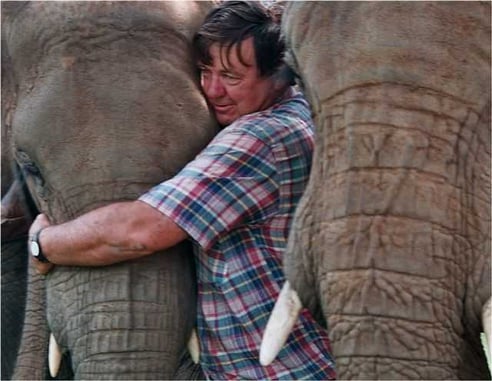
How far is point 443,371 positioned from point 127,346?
0.74 m

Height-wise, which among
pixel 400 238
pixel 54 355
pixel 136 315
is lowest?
pixel 54 355

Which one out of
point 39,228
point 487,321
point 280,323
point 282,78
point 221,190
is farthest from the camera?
point 39,228

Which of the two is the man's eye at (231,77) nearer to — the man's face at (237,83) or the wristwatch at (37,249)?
the man's face at (237,83)

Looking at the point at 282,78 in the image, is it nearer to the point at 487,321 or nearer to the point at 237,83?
the point at 237,83

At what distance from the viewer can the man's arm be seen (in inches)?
116

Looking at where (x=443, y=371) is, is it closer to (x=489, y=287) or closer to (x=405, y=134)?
(x=489, y=287)

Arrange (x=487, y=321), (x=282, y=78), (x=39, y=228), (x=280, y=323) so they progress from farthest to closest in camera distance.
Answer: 1. (x=39, y=228)
2. (x=282, y=78)
3. (x=280, y=323)
4. (x=487, y=321)

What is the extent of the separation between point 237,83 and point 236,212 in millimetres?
258

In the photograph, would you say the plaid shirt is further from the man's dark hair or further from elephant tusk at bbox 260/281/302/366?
elephant tusk at bbox 260/281/302/366

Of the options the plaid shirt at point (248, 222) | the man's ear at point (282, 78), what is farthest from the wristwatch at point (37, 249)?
the man's ear at point (282, 78)

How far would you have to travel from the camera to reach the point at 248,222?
2.98 metres

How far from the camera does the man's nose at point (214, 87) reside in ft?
10.0

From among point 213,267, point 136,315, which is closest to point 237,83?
point 213,267

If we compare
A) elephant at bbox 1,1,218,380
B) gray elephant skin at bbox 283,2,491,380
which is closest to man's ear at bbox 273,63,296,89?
elephant at bbox 1,1,218,380
